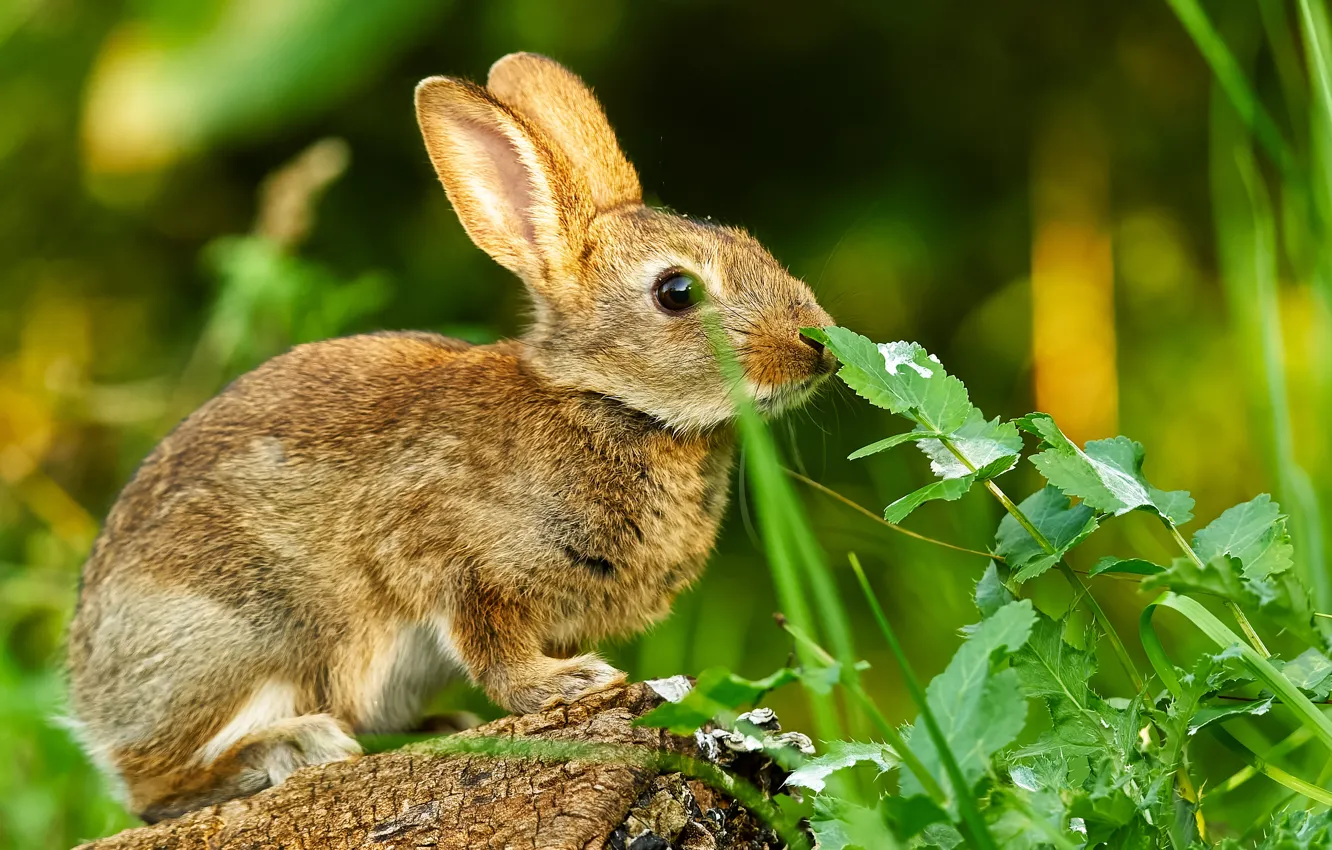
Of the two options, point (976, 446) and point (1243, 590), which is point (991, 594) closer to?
point (976, 446)

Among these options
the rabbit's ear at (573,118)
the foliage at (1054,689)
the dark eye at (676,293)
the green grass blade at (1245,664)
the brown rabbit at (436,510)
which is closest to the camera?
the foliage at (1054,689)

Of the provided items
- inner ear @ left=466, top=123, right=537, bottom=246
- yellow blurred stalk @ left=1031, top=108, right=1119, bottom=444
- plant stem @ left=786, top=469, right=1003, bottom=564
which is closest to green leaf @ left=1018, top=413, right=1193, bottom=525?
plant stem @ left=786, top=469, right=1003, bottom=564

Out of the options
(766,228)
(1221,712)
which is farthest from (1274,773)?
(766,228)

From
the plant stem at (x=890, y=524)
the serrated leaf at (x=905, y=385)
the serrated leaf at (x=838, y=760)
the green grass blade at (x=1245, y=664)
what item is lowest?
the serrated leaf at (x=838, y=760)

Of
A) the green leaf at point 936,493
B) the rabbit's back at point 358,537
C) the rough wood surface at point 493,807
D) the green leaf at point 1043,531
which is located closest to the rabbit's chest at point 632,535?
the rabbit's back at point 358,537

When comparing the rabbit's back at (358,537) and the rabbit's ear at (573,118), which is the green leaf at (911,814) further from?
the rabbit's ear at (573,118)

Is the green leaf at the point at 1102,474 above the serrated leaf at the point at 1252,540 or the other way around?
above

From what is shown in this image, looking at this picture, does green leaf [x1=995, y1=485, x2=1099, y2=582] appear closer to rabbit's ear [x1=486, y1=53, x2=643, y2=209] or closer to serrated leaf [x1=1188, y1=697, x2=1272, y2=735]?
serrated leaf [x1=1188, y1=697, x2=1272, y2=735]
